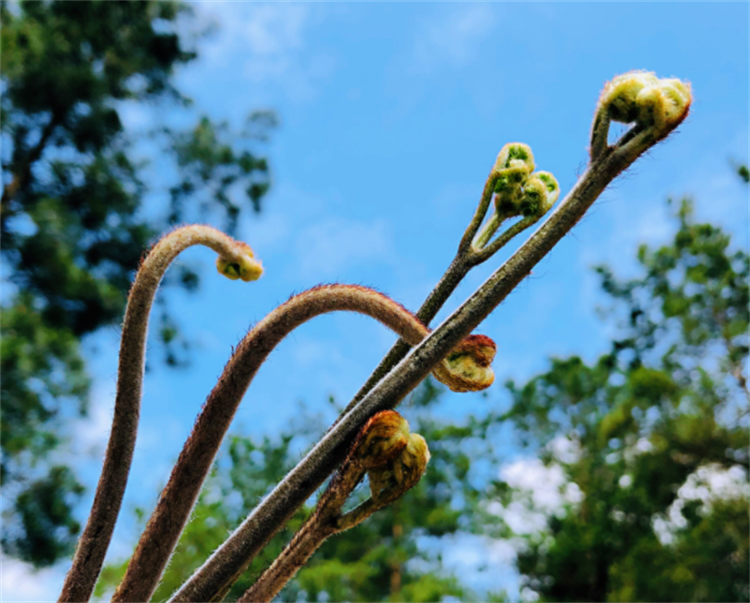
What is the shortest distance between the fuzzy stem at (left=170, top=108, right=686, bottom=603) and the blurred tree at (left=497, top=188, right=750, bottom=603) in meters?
8.14

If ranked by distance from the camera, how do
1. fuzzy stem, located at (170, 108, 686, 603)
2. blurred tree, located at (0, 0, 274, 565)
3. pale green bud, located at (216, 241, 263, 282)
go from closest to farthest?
fuzzy stem, located at (170, 108, 686, 603), pale green bud, located at (216, 241, 263, 282), blurred tree, located at (0, 0, 274, 565)

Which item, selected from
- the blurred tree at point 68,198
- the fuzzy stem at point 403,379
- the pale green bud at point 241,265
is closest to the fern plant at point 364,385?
the fuzzy stem at point 403,379

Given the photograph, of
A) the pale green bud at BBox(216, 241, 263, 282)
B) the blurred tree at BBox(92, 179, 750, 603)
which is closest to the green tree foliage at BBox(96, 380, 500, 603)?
the blurred tree at BBox(92, 179, 750, 603)

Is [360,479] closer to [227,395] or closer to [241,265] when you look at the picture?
[227,395]

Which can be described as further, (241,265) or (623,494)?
(623,494)

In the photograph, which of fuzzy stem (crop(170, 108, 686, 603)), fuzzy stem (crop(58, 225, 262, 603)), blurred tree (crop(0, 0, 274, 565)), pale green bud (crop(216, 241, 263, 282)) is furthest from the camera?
blurred tree (crop(0, 0, 274, 565))

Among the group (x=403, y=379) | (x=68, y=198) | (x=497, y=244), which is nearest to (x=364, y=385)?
(x=403, y=379)

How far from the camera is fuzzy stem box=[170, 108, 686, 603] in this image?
590mm

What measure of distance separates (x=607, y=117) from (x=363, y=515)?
1.52 feet

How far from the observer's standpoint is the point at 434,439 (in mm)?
9977

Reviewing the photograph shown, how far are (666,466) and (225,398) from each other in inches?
339

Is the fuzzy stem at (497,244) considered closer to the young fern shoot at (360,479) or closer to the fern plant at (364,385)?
the fern plant at (364,385)

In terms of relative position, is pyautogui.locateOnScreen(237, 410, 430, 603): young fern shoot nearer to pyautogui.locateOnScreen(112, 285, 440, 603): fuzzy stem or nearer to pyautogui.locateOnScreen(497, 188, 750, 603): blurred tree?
pyautogui.locateOnScreen(112, 285, 440, 603): fuzzy stem

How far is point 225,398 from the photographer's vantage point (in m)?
0.66
